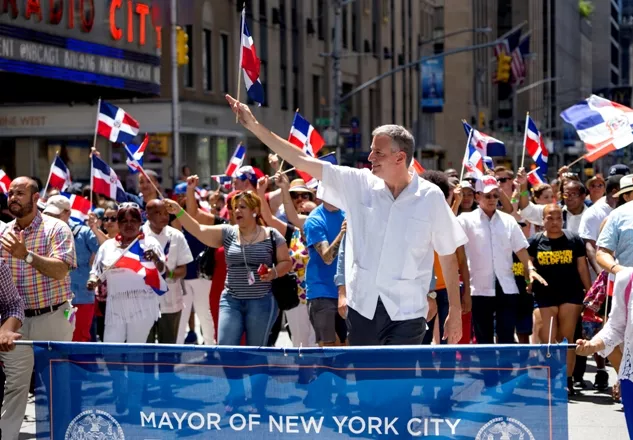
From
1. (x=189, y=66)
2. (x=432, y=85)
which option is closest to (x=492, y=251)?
(x=189, y=66)

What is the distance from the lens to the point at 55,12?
20.8 meters

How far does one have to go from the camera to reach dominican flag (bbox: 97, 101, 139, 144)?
15.7 metres

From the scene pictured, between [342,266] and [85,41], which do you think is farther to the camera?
[85,41]

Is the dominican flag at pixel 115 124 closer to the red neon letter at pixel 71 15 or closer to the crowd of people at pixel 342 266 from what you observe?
the crowd of people at pixel 342 266

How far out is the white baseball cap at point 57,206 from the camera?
1114 centimetres

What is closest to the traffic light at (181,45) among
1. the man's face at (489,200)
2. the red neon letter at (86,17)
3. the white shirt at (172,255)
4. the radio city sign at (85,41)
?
the radio city sign at (85,41)

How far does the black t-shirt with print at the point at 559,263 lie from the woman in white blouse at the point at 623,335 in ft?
15.8

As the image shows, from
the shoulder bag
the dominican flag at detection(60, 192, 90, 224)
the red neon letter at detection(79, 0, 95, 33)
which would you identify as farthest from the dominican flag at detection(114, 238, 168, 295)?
the red neon letter at detection(79, 0, 95, 33)

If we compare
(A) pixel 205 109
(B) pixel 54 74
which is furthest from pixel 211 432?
(A) pixel 205 109

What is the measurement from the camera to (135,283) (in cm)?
1052

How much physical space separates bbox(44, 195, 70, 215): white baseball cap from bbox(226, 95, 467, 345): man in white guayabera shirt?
483 cm

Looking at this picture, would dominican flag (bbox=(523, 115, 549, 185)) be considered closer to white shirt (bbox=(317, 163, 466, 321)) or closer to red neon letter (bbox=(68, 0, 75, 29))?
red neon letter (bbox=(68, 0, 75, 29))

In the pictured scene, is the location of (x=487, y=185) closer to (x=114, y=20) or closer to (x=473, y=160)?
(x=473, y=160)

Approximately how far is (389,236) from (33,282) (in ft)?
9.29
